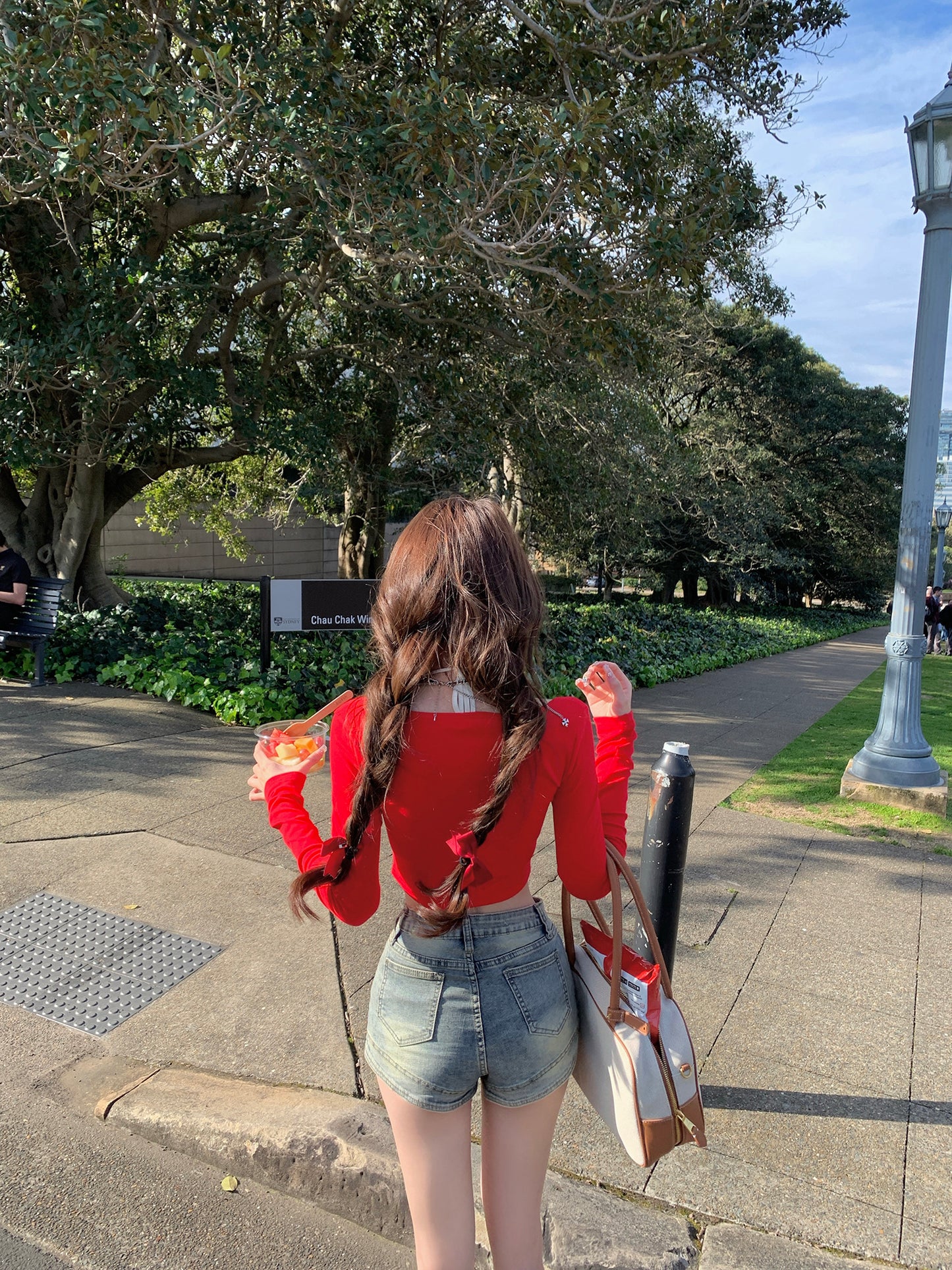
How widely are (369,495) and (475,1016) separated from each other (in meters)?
12.6

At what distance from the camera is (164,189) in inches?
366

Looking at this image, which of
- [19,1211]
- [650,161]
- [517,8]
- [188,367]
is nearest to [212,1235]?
[19,1211]

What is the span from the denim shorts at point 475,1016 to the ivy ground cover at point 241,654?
4794mm

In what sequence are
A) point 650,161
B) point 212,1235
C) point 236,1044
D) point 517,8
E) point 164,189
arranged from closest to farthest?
point 212,1235 → point 236,1044 → point 517,8 → point 650,161 → point 164,189

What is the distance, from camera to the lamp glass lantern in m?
5.56

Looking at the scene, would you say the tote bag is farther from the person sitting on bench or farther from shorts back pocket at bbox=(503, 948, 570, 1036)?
the person sitting on bench

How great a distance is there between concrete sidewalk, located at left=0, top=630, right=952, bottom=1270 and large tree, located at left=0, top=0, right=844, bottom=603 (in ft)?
13.6

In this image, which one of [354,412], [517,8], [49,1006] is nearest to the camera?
[49,1006]

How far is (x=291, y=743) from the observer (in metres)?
1.79

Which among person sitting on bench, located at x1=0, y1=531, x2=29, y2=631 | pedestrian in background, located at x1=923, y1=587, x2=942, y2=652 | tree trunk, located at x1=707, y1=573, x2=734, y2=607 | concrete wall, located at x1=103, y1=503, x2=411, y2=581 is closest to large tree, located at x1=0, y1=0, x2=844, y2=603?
person sitting on bench, located at x1=0, y1=531, x2=29, y2=631

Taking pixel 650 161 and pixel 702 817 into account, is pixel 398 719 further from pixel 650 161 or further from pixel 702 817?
pixel 650 161

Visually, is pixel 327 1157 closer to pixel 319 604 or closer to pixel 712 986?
pixel 712 986

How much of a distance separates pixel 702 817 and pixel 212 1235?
166 inches

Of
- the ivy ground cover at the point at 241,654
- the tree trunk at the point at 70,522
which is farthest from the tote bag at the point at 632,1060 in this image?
the tree trunk at the point at 70,522
